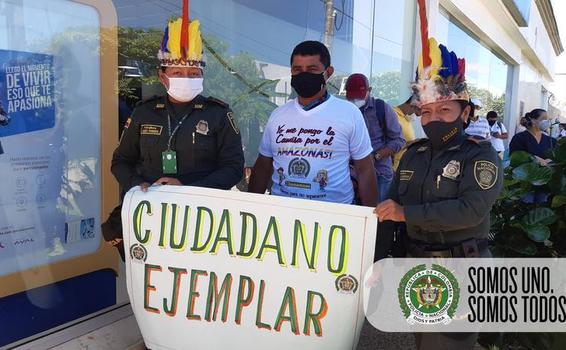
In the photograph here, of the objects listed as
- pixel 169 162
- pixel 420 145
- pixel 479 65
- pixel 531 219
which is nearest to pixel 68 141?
pixel 169 162

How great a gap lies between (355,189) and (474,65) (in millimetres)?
13576

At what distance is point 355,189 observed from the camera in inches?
109

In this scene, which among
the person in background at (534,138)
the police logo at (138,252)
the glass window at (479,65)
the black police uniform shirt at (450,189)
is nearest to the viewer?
the black police uniform shirt at (450,189)

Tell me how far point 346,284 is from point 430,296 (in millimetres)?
391

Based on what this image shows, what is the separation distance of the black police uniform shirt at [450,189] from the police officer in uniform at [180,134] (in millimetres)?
913

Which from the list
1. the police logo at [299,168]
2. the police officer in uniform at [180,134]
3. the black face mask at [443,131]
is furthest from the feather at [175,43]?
the black face mask at [443,131]

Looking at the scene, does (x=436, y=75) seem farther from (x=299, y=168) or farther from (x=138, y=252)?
(x=138, y=252)

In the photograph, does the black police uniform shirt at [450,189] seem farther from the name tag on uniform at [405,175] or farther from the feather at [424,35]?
the feather at [424,35]

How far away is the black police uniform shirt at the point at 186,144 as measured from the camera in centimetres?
246

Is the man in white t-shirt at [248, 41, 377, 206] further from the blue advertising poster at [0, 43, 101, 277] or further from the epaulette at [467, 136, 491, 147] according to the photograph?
the blue advertising poster at [0, 43, 101, 277]

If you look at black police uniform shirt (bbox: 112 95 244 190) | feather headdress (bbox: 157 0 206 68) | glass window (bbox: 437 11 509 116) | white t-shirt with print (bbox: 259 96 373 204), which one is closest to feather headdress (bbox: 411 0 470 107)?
white t-shirt with print (bbox: 259 96 373 204)

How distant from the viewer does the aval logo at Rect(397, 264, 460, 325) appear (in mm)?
2055

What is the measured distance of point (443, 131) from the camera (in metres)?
2.03

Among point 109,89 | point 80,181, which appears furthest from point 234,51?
point 80,181
